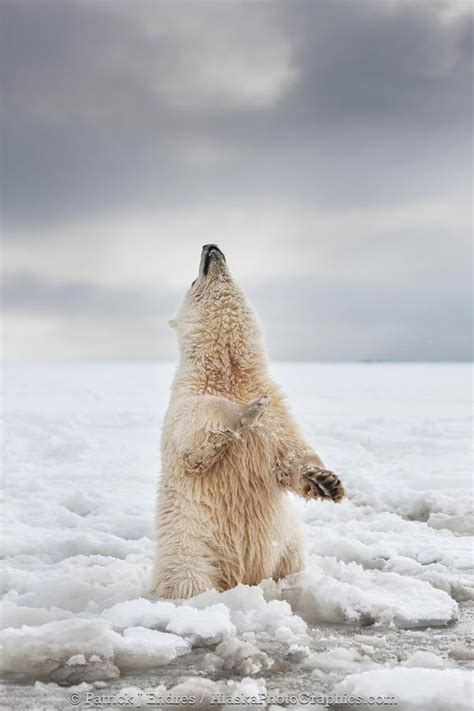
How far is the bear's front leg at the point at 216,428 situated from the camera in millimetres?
4297

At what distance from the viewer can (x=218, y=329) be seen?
5020 mm

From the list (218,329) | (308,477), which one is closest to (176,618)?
(308,477)

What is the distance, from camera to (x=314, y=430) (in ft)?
44.6

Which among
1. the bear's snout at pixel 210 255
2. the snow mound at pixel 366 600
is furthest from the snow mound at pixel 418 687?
the bear's snout at pixel 210 255

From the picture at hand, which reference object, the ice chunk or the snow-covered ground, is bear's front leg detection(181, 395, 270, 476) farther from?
the ice chunk

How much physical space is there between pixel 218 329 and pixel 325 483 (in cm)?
133

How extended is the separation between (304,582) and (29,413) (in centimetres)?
1206

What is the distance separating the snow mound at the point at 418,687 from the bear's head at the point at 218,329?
6.93ft

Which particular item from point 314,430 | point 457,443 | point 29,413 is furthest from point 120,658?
point 29,413

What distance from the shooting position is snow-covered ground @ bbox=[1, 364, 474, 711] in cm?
322

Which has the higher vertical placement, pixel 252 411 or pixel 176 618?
pixel 252 411

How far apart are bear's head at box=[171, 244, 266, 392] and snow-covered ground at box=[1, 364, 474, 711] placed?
1.09m

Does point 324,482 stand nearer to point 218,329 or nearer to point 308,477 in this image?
point 308,477

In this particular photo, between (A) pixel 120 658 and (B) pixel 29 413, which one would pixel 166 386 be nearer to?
(B) pixel 29 413
